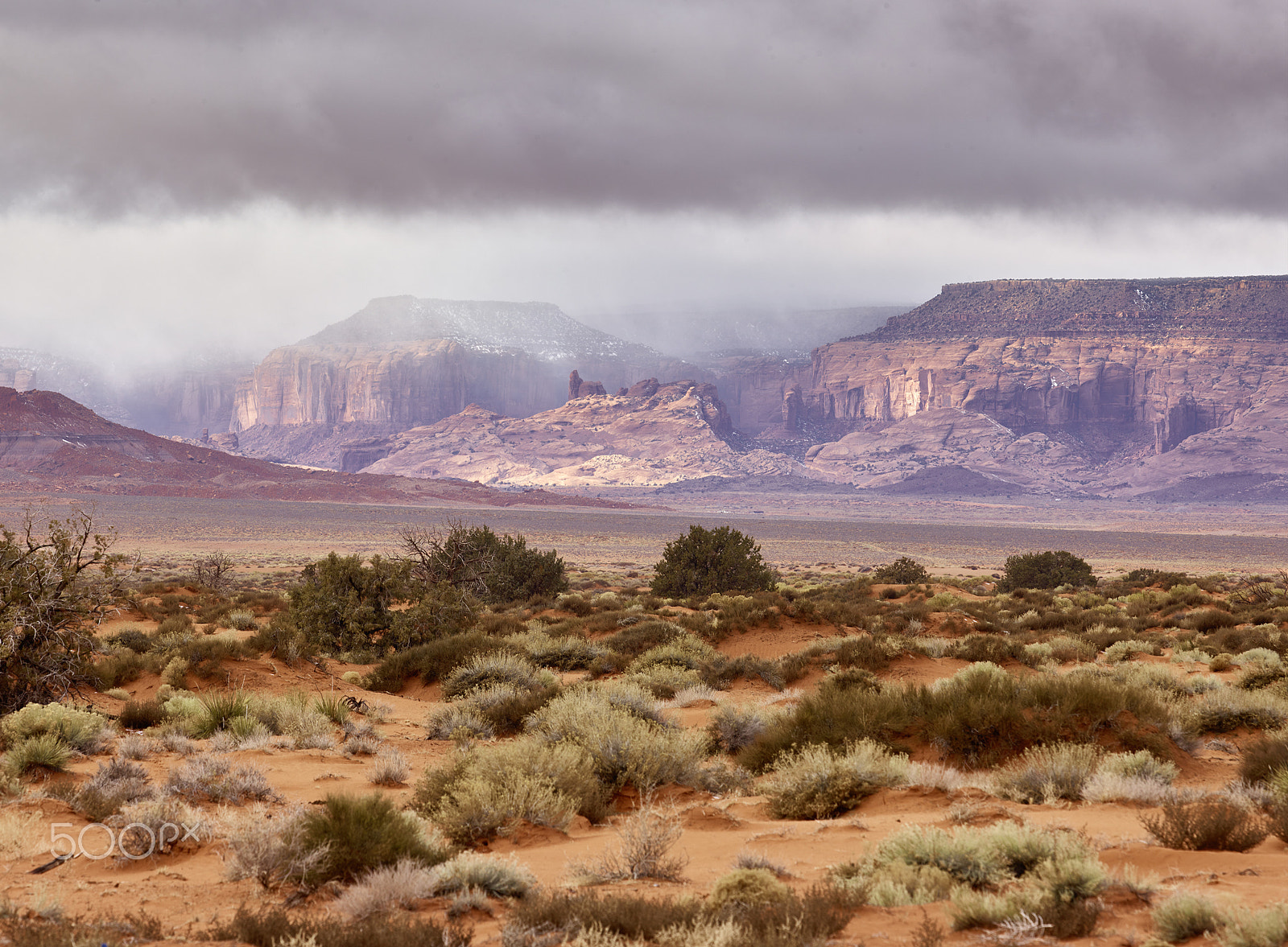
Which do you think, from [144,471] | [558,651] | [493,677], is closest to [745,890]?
[493,677]

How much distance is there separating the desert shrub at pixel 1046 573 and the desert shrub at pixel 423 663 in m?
24.7

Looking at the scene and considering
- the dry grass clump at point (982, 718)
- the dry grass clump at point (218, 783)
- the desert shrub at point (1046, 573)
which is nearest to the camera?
the dry grass clump at point (218, 783)

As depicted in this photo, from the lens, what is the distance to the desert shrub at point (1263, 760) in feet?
27.3

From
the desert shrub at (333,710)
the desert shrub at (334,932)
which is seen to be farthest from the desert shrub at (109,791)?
the desert shrub at (333,710)

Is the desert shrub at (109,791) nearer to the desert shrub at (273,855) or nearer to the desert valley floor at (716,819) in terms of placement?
the desert valley floor at (716,819)

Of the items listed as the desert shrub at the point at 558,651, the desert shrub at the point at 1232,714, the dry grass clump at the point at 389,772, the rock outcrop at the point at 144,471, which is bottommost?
the desert shrub at the point at 558,651

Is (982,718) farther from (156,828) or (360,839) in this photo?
(156,828)

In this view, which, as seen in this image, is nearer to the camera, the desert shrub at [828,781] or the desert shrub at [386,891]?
the desert shrub at [386,891]

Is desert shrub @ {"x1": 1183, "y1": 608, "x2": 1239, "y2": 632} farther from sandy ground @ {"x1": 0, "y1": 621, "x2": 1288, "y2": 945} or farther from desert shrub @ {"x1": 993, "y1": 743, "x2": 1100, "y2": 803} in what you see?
desert shrub @ {"x1": 993, "y1": 743, "x2": 1100, "y2": 803}

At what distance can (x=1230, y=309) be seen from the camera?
19475cm

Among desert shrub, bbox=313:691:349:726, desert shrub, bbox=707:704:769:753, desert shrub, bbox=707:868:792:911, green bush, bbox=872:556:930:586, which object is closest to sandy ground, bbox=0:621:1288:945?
desert shrub, bbox=707:868:792:911

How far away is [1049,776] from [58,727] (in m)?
9.90

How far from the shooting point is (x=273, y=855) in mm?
6059

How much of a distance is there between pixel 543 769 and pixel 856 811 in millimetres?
2816
